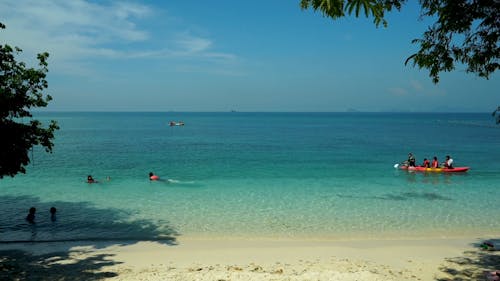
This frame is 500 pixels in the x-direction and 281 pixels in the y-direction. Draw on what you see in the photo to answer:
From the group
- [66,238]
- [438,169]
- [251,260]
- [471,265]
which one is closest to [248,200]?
[251,260]

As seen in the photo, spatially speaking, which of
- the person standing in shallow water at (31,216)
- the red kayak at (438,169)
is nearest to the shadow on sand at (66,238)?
the person standing in shallow water at (31,216)

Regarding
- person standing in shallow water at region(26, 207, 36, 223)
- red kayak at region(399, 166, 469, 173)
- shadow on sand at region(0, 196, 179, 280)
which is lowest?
shadow on sand at region(0, 196, 179, 280)

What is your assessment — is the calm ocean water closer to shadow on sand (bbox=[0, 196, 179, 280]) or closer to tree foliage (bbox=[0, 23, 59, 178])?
shadow on sand (bbox=[0, 196, 179, 280])

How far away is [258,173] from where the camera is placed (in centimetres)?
3462

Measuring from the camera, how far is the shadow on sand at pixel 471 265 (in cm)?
1171

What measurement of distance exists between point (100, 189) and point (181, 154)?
22267 millimetres

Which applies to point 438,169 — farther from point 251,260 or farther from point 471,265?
point 251,260

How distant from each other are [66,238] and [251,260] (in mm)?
8973

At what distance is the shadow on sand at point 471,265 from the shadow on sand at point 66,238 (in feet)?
35.5

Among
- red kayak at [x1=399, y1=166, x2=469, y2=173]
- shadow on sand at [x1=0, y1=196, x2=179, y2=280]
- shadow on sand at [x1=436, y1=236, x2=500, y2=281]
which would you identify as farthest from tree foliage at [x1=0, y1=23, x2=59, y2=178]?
red kayak at [x1=399, y1=166, x2=469, y2=173]

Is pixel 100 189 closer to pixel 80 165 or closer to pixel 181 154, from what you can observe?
pixel 80 165

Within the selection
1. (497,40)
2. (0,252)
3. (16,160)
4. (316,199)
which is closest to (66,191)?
(0,252)

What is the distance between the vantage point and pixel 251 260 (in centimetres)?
1410

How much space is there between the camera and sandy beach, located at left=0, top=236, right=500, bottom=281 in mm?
11906
